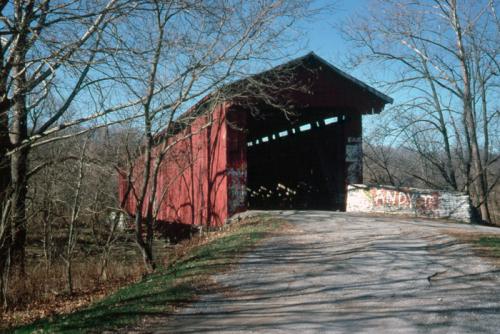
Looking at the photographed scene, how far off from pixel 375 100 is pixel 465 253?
8.22m

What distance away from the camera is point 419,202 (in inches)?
528

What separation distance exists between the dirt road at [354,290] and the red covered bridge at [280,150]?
4.88 m

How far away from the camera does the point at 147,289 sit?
22.0 feet

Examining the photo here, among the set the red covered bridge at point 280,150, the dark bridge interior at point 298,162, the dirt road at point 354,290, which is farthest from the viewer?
the dark bridge interior at point 298,162

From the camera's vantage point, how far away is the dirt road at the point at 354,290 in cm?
463

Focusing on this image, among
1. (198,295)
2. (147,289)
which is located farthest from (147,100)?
(198,295)

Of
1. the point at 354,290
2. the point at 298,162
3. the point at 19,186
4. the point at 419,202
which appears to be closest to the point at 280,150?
the point at 298,162

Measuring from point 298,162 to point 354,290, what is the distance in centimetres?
1393

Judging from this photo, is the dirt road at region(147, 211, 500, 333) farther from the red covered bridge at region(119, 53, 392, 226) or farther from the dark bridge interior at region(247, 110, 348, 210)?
the dark bridge interior at region(247, 110, 348, 210)

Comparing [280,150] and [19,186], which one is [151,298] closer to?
[19,186]

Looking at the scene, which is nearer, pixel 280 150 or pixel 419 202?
pixel 419 202

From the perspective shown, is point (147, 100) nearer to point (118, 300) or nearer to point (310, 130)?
point (118, 300)

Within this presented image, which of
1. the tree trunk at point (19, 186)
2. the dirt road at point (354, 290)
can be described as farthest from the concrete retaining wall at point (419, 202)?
the tree trunk at point (19, 186)

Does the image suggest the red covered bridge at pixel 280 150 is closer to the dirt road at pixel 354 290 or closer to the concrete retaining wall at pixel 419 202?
the concrete retaining wall at pixel 419 202
